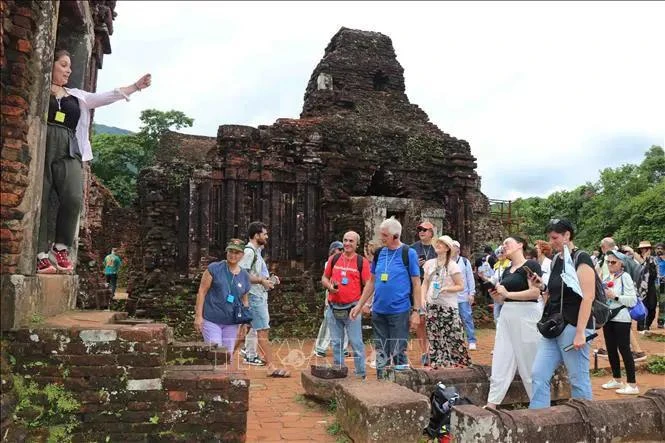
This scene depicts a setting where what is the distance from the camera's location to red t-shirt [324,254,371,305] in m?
6.44

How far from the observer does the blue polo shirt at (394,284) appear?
5852 mm

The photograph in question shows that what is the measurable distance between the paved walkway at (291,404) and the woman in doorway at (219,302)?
80 centimetres

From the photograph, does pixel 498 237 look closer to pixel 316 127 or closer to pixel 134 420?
pixel 316 127

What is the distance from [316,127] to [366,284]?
24.0ft

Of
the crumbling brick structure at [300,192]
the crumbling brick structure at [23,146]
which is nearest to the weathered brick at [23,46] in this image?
the crumbling brick structure at [23,146]

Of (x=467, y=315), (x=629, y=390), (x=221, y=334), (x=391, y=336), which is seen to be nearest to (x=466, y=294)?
(x=467, y=315)

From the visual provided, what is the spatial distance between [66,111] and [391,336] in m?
4.02

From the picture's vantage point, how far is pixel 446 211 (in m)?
14.1

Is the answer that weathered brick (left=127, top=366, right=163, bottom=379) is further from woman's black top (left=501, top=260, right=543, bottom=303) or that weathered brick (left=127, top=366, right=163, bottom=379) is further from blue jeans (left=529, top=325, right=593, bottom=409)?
woman's black top (left=501, top=260, right=543, bottom=303)

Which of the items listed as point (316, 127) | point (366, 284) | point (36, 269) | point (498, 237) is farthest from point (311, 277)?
point (36, 269)

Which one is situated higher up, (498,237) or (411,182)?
(411,182)

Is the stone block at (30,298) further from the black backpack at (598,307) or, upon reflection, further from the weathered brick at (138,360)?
the black backpack at (598,307)

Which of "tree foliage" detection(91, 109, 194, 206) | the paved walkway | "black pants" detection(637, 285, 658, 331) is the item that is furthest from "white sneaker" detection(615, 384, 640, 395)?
"tree foliage" detection(91, 109, 194, 206)

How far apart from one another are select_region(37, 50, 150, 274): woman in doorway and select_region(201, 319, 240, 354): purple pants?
5.32ft
